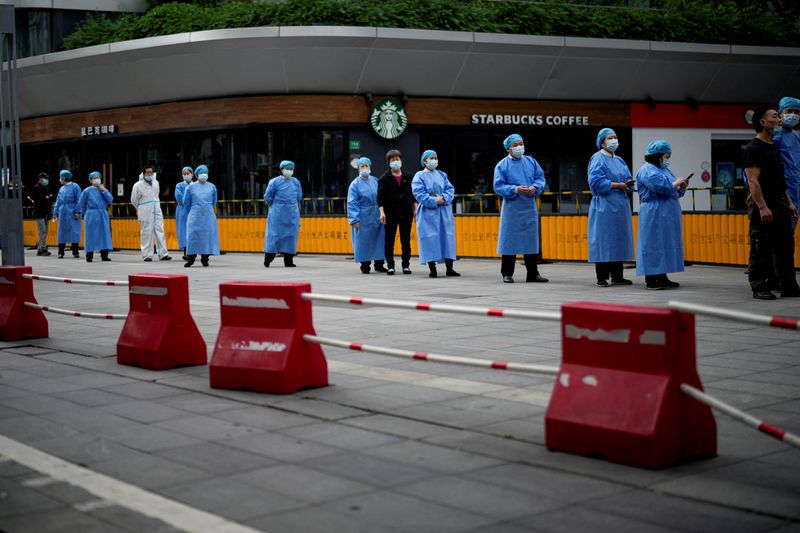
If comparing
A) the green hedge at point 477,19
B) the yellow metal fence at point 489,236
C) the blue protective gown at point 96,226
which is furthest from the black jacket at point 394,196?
the green hedge at point 477,19

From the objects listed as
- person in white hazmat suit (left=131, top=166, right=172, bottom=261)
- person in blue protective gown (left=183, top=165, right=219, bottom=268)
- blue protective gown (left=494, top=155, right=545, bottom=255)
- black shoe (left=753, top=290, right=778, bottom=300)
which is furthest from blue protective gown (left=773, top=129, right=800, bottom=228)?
person in white hazmat suit (left=131, top=166, right=172, bottom=261)

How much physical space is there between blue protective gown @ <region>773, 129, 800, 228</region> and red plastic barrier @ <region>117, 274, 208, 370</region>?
23.4 feet

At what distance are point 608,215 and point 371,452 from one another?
9.50 m

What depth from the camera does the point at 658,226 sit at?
45.3ft

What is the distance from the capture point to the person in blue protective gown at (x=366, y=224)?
62.1 feet

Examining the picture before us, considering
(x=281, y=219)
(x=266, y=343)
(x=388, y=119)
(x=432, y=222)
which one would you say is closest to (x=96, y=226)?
(x=281, y=219)

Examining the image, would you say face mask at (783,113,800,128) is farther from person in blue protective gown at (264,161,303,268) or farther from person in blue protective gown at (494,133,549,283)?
person in blue protective gown at (264,161,303,268)

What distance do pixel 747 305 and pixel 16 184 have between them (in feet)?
32.6

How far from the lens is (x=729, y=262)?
1823 cm

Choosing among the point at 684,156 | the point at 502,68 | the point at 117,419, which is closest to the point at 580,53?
the point at 502,68

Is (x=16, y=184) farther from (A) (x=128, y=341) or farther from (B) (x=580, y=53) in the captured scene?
(B) (x=580, y=53)

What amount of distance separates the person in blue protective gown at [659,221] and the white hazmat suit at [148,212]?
13.0 meters

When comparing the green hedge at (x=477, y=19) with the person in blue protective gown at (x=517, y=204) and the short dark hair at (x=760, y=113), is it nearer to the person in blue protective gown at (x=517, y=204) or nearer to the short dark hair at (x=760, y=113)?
the person in blue protective gown at (x=517, y=204)

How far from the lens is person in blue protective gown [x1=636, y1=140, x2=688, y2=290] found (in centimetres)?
1377
